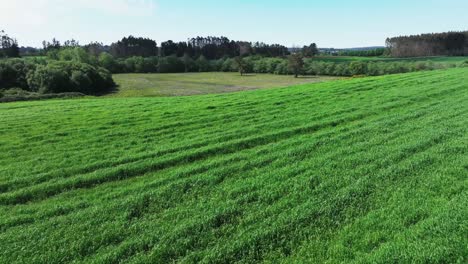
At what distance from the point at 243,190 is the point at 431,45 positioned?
411 ft

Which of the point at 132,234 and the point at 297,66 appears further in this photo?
the point at 297,66

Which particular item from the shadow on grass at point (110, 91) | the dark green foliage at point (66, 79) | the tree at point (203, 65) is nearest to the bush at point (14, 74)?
the dark green foliage at point (66, 79)

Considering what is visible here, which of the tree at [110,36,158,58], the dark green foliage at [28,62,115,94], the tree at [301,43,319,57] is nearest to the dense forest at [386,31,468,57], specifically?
the tree at [301,43,319,57]

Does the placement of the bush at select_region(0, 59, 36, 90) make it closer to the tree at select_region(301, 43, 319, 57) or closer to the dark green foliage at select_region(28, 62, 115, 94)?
the dark green foliage at select_region(28, 62, 115, 94)

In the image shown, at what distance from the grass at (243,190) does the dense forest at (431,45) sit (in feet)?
360

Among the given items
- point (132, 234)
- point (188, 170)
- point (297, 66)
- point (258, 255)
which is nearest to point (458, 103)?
point (188, 170)

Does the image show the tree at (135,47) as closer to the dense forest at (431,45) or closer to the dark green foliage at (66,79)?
the dark green foliage at (66,79)

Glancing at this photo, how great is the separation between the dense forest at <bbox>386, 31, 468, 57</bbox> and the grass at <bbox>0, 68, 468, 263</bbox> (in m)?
110

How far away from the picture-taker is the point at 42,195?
28.4 feet

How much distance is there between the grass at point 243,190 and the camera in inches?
232

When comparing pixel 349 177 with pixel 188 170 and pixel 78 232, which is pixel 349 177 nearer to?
pixel 188 170

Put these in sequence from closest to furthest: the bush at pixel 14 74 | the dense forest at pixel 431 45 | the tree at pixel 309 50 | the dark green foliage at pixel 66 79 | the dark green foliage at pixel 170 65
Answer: the dark green foliage at pixel 66 79, the bush at pixel 14 74, the dense forest at pixel 431 45, the dark green foliage at pixel 170 65, the tree at pixel 309 50

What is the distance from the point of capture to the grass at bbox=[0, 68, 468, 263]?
19.3ft

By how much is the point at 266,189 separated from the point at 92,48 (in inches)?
5126
